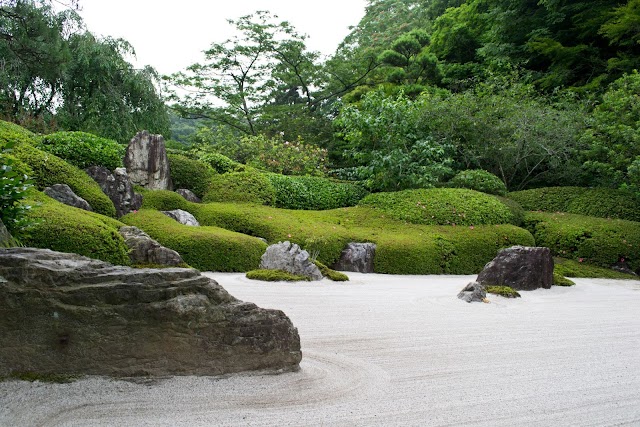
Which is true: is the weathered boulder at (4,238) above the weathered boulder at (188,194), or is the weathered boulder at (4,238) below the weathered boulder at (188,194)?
below

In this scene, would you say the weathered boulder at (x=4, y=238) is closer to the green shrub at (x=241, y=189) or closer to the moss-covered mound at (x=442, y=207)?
the green shrub at (x=241, y=189)

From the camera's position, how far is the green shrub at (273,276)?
604cm

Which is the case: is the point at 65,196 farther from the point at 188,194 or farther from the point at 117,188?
the point at 188,194

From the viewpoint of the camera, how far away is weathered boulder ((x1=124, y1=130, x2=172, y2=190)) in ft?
30.7

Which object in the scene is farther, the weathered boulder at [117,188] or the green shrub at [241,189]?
the green shrub at [241,189]

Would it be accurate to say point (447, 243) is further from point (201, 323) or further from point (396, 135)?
point (201, 323)

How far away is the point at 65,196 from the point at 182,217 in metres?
1.88

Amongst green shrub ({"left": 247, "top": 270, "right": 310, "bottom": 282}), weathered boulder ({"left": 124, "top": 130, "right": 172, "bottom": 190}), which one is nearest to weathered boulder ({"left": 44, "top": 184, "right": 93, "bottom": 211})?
weathered boulder ({"left": 124, "top": 130, "right": 172, "bottom": 190})

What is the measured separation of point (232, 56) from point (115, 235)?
44.8 feet

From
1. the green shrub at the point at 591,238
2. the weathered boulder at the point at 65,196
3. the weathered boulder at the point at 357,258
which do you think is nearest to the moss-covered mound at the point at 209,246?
the weathered boulder at the point at 65,196

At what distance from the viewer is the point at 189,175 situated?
1013cm

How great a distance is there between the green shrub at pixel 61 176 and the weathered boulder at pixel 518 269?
5736 mm

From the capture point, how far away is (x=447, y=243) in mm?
8977

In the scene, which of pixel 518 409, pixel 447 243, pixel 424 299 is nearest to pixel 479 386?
pixel 518 409
